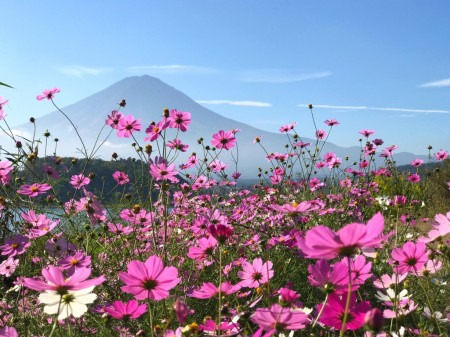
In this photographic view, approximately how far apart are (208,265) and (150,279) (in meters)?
1.52

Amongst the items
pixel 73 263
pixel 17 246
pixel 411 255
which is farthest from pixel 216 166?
pixel 411 255

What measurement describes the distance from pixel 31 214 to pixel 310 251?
5.70 ft

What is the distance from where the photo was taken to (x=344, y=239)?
65 centimetres

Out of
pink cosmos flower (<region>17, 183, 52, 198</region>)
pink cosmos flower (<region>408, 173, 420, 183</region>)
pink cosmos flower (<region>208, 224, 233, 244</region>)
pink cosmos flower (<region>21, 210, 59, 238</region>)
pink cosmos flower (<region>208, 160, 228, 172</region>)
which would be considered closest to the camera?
pink cosmos flower (<region>208, 224, 233, 244</region>)

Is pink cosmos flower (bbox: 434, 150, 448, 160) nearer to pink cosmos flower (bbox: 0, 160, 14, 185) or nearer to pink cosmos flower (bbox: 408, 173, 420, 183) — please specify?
pink cosmos flower (bbox: 408, 173, 420, 183)

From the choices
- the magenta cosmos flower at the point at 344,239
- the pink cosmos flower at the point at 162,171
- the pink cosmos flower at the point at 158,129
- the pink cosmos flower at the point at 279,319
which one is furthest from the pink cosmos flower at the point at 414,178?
the magenta cosmos flower at the point at 344,239

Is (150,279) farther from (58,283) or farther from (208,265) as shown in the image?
(208,265)

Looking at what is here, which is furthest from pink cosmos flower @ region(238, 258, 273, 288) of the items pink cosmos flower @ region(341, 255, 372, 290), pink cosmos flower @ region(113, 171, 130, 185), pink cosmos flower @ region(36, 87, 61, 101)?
pink cosmos flower @ region(36, 87, 61, 101)

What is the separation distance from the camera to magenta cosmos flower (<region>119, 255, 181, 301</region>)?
93cm

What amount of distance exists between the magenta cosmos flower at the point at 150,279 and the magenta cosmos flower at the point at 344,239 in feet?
1.25

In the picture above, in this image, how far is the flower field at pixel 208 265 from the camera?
0.84m

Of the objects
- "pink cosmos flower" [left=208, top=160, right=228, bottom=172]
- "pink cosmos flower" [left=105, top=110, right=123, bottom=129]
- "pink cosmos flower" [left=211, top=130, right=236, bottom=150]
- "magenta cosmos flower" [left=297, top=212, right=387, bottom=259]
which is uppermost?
"pink cosmos flower" [left=105, top=110, right=123, bottom=129]

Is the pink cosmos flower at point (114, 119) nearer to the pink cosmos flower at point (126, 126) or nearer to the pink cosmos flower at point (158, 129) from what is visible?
the pink cosmos flower at point (126, 126)

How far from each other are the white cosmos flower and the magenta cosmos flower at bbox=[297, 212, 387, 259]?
44 centimetres
